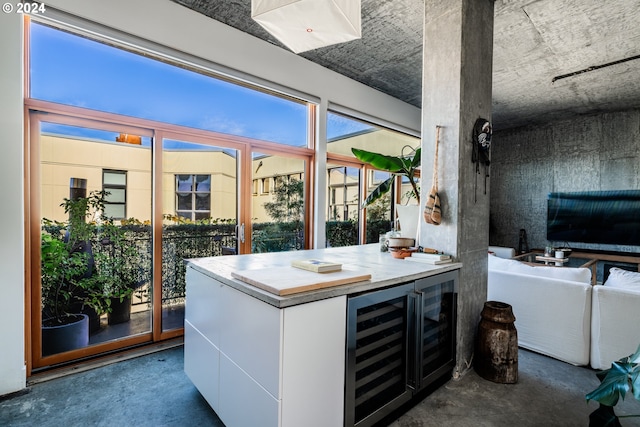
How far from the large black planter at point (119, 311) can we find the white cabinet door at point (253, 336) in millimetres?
1748

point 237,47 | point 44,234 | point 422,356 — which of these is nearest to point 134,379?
point 44,234

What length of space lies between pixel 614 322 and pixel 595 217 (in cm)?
446

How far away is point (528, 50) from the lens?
3488mm

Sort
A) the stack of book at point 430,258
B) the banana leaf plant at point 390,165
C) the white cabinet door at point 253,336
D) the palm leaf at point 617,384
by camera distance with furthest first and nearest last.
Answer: the banana leaf plant at point 390,165 → the stack of book at point 430,258 → the palm leaf at point 617,384 → the white cabinet door at point 253,336

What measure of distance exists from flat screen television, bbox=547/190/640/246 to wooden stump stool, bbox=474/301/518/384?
5.07 m

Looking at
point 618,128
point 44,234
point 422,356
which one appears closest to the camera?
point 422,356

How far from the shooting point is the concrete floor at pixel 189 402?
1.80m

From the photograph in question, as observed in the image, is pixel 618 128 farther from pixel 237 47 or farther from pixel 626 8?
pixel 237 47

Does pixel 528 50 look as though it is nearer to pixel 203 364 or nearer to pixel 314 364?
pixel 314 364

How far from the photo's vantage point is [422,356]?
74.7 inches

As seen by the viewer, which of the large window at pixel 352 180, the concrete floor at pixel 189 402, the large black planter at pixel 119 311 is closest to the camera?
the concrete floor at pixel 189 402

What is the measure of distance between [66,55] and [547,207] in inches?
308

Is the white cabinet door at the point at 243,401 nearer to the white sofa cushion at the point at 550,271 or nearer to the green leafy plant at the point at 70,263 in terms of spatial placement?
the green leafy plant at the point at 70,263

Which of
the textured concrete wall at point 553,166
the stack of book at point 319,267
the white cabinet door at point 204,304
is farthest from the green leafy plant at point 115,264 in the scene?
the textured concrete wall at point 553,166
